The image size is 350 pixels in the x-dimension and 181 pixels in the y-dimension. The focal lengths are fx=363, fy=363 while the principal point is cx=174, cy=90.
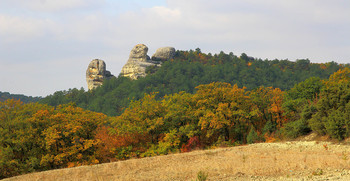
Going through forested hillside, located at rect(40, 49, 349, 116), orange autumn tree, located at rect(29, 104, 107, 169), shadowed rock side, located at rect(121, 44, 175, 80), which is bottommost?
orange autumn tree, located at rect(29, 104, 107, 169)

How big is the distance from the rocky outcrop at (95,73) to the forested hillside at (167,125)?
85996 millimetres

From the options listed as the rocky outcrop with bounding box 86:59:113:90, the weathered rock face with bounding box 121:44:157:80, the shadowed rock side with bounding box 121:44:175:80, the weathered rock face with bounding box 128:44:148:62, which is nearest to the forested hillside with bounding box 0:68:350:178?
the rocky outcrop with bounding box 86:59:113:90

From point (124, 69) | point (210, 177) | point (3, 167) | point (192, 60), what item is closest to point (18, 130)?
point (3, 167)

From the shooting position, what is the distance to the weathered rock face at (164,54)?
15288cm

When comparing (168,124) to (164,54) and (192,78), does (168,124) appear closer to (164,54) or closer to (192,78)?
(192,78)

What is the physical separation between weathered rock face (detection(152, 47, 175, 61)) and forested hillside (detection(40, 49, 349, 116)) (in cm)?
281

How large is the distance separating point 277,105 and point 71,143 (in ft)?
87.5

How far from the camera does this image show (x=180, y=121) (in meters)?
44.8

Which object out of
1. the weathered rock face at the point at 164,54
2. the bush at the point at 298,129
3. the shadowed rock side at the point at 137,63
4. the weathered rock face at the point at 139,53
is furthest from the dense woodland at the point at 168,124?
the weathered rock face at the point at 164,54

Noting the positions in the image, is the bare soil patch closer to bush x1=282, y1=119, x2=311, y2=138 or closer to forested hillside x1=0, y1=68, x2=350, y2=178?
forested hillside x1=0, y1=68, x2=350, y2=178

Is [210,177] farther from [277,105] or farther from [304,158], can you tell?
[277,105]

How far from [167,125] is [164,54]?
11252 centimetres

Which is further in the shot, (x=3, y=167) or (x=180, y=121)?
(x=180, y=121)

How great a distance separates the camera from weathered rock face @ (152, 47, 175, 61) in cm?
15288
